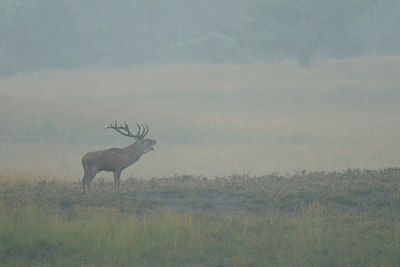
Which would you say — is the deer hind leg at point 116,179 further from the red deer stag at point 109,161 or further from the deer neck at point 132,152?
the deer neck at point 132,152

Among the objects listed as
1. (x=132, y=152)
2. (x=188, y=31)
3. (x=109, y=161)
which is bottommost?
(x=109, y=161)

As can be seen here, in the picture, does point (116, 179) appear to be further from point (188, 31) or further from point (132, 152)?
point (188, 31)

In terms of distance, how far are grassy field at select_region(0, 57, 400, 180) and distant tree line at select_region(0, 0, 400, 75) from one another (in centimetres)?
300

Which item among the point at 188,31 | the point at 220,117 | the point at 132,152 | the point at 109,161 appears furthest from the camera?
the point at 188,31

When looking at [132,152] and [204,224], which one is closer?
[204,224]

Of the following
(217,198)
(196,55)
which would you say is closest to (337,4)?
(196,55)

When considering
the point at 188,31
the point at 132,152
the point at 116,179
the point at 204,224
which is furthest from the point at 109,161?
the point at 188,31

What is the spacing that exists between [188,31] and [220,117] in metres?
65.5


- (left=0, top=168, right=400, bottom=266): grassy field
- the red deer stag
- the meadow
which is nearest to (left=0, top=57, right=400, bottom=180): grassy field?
the meadow

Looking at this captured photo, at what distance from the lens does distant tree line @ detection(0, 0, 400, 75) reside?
54.2 m

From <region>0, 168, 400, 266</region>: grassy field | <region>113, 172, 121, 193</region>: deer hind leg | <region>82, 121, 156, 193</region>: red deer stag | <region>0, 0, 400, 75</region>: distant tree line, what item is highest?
<region>0, 0, 400, 75</region>: distant tree line

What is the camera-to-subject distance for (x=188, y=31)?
10094 cm

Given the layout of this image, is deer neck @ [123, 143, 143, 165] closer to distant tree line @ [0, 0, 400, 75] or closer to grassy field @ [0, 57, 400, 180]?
grassy field @ [0, 57, 400, 180]

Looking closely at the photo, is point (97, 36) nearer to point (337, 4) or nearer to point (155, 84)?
point (155, 84)
